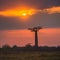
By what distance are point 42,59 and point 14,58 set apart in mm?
4525

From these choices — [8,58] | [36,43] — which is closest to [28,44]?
[36,43]

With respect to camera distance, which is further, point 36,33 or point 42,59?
point 36,33

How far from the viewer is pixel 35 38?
336ft

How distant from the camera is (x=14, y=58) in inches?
2189

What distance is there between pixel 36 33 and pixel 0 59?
159ft

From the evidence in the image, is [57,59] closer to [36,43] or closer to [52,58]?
[52,58]

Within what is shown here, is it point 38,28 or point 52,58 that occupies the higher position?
point 38,28

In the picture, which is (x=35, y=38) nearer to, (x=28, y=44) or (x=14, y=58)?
(x=28, y=44)

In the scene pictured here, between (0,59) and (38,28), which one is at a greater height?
(38,28)

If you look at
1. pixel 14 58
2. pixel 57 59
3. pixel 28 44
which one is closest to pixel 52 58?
pixel 57 59

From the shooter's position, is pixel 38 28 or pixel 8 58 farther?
pixel 38 28

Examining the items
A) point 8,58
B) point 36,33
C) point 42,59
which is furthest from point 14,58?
point 36,33

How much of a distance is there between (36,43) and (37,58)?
43.0 metres

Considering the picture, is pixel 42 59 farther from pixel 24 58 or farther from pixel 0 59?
pixel 0 59
